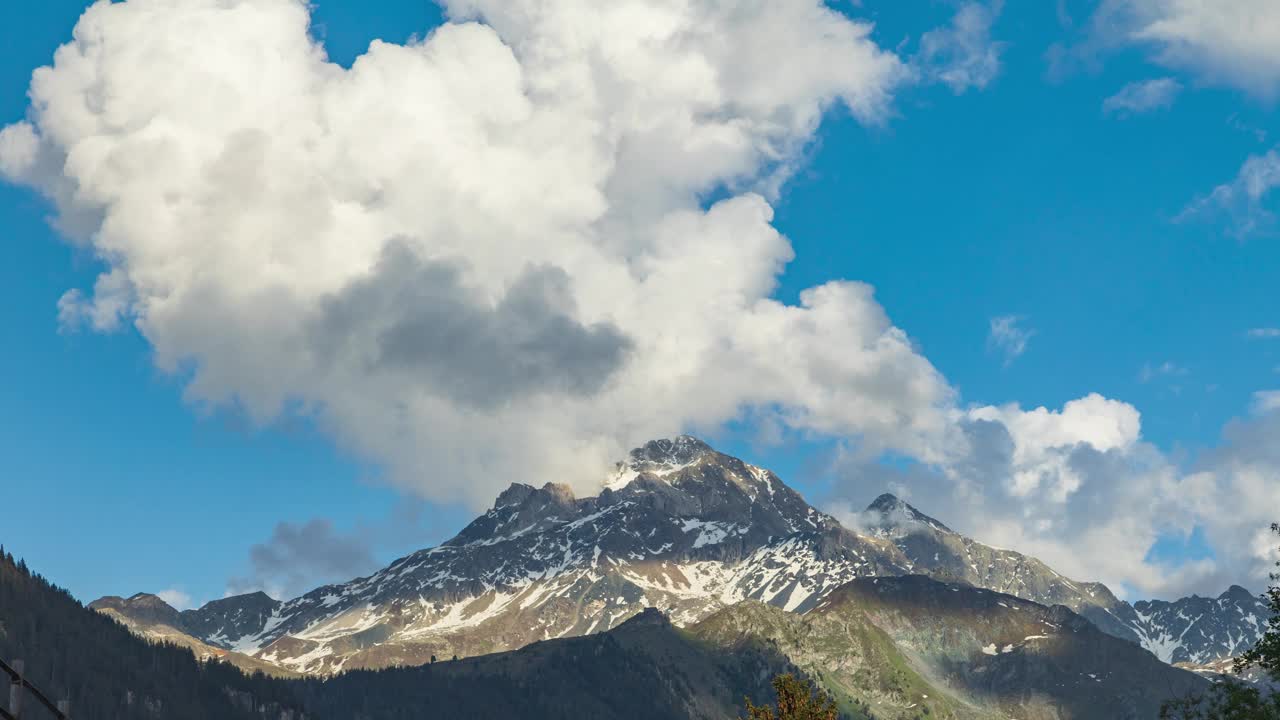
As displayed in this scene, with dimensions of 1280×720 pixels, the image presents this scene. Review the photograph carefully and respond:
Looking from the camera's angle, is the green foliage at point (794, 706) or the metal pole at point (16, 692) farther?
the green foliage at point (794, 706)

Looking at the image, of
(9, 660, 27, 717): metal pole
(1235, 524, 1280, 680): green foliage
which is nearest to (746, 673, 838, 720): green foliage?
(1235, 524, 1280, 680): green foliage

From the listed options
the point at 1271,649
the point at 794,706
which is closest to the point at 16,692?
the point at 794,706

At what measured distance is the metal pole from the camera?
2377cm

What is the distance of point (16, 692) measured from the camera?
24312 millimetres

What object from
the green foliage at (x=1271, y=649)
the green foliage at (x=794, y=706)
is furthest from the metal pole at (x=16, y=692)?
the green foliage at (x=1271, y=649)

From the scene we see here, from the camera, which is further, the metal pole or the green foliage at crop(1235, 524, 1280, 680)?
the green foliage at crop(1235, 524, 1280, 680)

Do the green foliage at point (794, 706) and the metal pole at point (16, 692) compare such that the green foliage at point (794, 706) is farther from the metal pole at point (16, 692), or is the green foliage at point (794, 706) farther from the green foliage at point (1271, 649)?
the metal pole at point (16, 692)

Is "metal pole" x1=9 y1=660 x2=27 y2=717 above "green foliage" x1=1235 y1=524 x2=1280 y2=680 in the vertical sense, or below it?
below

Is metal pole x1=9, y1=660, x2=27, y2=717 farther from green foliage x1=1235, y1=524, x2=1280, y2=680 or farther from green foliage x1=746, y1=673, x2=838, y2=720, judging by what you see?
green foliage x1=1235, y1=524, x2=1280, y2=680

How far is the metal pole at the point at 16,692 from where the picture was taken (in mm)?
23766

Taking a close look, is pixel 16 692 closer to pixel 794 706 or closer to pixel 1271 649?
pixel 794 706

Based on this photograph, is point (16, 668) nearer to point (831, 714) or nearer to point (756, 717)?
point (756, 717)

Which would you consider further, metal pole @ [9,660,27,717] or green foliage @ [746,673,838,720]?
green foliage @ [746,673,838,720]

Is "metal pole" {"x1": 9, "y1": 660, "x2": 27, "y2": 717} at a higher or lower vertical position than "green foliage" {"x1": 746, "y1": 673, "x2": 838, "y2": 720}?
lower
